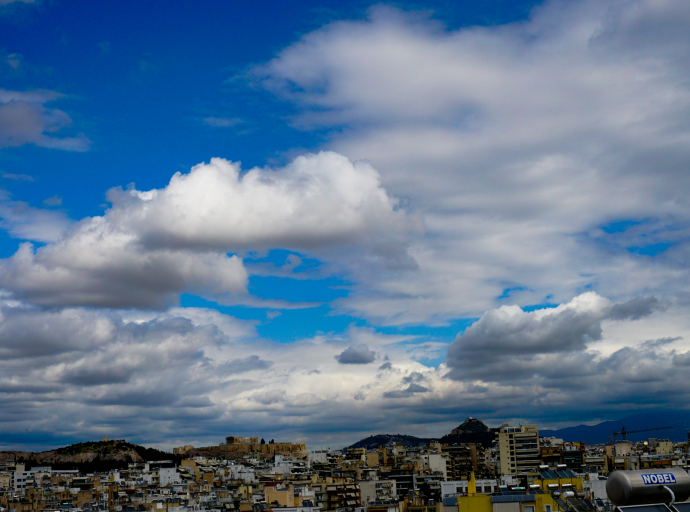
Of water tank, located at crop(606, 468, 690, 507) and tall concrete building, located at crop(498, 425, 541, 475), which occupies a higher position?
water tank, located at crop(606, 468, 690, 507)

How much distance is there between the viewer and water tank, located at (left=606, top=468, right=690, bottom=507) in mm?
17969

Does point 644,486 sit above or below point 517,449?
above

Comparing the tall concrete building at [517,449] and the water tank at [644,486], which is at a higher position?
the water tank at [644,486]

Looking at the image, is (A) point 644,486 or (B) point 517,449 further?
(B) point 517,449

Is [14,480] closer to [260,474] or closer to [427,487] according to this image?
[260,474]

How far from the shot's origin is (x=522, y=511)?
5347 centimetres

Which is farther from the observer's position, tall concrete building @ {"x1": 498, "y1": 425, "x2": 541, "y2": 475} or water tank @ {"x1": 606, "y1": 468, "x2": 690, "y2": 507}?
tall concrete building @ {"x1": 498, "y1": 425, "x2": 541, "y2": 475}

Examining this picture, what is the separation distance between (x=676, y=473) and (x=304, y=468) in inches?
5860

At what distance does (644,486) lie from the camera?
17969mm

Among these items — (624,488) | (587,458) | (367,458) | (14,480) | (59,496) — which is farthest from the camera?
(367,458)

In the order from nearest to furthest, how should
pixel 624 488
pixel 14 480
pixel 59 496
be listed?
pixel 624 488, pixel 59 496, pixel 14 480

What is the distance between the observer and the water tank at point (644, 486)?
59.0ft

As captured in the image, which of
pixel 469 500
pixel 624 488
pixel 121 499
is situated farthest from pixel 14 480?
pixel 624 488

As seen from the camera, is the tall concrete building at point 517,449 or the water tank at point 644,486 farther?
the tall concrete building at point 517,449
